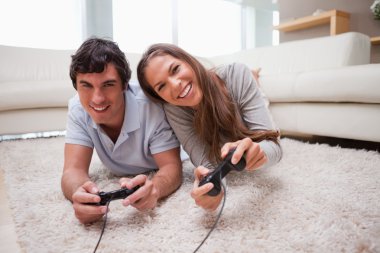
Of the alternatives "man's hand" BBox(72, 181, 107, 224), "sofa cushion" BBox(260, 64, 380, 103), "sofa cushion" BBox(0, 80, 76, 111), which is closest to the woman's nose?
"man's hand" BBox(72, 181, 107, 224)

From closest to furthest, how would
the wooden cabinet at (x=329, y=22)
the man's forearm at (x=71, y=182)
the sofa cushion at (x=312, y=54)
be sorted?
the man's forearm at (x=71, y=182) → the sofa cushion at (x=312, y=54) → the wooden cabinet at (x=329, y=22)

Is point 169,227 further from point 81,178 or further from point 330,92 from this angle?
point 330,92

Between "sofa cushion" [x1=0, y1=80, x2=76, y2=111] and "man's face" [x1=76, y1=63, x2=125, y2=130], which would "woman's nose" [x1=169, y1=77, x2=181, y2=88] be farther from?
"sofa cushion" [x1=0, y1=80, x2=76, y2=111]

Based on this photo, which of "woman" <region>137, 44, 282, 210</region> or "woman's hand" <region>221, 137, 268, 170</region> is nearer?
"woman's hand" <region>221, 137, 268, 170</region>

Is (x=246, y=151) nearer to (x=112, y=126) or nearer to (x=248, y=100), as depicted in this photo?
(x=248, y=100)

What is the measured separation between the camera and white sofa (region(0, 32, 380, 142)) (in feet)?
4.92

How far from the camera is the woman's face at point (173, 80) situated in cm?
89

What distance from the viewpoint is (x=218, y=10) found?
5535mm

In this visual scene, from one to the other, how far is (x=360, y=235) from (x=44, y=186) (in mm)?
978

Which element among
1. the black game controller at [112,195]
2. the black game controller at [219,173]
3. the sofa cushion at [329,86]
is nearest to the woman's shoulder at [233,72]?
the black game controller at [219,173]

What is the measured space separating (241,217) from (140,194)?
255mm

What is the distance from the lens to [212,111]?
0.95 m

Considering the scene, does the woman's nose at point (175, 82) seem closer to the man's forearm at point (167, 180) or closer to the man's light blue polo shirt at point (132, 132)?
the man's light blue polo shirt at point (132, 132)

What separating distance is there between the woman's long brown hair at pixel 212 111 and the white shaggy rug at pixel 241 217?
0.16 metres
